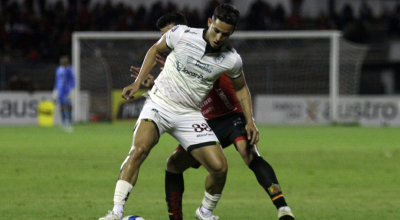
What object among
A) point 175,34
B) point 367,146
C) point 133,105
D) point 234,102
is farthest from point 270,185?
point 133,105

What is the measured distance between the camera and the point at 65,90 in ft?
61.1

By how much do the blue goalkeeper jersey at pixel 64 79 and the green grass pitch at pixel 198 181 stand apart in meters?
4.27

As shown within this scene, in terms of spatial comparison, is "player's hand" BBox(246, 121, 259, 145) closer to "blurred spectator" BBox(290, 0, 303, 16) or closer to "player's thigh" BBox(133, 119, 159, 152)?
"player's thigh" BBox(133, 119, 159, 152)

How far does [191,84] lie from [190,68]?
5.3 inches

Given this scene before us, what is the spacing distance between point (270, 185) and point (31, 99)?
17374 millimetres

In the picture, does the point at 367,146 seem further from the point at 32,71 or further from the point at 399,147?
the point at 32,71

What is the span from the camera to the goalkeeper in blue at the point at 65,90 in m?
18.3

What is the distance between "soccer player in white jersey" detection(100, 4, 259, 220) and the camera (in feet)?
16.2

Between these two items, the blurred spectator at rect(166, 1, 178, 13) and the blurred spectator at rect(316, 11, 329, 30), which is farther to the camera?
the blurred spectator at rect(316, 11, 329, 30)

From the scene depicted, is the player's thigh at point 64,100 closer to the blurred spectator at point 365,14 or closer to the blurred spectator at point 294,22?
the blurred spectator at point 294,22

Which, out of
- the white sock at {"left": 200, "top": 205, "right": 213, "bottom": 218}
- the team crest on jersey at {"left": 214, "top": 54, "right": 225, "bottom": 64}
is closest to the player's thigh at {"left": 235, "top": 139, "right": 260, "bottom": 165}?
the white sock at {"left": 200, "top": 205, "right": 213, "bottom": 218}

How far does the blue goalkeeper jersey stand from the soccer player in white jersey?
44.3 feet

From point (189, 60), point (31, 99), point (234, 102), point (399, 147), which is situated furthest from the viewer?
point (31, 99)

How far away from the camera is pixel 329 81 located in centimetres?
2200
